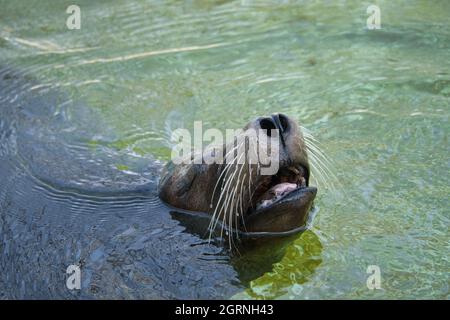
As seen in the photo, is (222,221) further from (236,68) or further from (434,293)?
(236,68)

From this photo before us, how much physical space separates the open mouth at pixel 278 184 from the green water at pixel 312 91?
365mm

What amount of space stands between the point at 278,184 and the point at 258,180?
0.17 m

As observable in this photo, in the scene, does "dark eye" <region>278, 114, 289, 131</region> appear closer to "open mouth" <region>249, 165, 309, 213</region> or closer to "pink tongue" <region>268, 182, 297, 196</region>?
"open mouth" <region>249, 165, 309, 213</region>

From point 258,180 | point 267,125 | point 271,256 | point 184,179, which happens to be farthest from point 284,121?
point 184,179

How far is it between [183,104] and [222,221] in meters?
2.25

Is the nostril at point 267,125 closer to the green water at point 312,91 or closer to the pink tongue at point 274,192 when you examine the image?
the pink tongue at point 274,192

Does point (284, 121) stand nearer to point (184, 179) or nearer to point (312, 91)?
point (184, 179)

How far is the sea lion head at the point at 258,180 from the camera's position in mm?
4703

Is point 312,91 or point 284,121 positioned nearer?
point 284,121

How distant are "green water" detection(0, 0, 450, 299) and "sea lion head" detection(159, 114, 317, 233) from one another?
0.33m

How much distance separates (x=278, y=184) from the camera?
4922 mm

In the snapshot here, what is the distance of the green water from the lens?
494 centimetres

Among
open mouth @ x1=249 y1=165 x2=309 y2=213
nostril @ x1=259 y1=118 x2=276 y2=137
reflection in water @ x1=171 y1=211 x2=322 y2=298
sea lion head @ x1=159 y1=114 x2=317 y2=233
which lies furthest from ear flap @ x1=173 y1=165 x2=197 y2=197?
nostril @ x1=259 y1=118 x2=276 y2=137

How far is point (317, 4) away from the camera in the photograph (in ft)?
30.2
